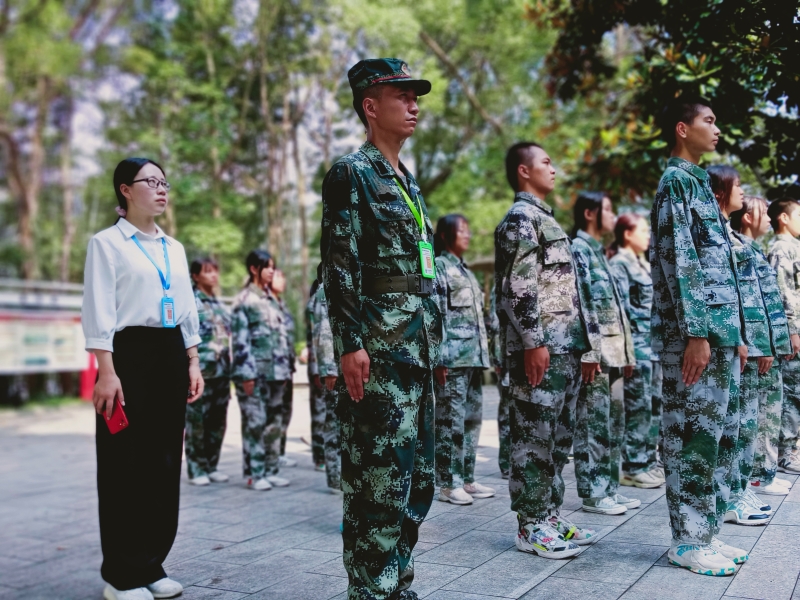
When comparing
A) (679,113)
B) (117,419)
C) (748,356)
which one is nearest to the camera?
(117,419)

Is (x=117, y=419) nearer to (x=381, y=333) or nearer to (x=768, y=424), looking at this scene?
(x=381, y=333)

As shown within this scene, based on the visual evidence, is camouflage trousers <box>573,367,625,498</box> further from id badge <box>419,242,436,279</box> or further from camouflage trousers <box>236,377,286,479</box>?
camouflage trousers <box>236,377,286,479</box>

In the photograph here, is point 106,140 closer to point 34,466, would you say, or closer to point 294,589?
point 34,466

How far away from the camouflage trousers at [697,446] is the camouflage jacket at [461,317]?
2.19 m

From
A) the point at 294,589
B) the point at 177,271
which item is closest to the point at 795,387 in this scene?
the point at 294,589

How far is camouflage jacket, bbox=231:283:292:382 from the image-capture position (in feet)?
23.0

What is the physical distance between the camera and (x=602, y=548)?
3816mm

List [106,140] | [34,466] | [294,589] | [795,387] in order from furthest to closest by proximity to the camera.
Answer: [106,140] → [34,466] → [795,387] → [294,589]

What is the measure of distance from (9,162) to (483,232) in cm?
1395

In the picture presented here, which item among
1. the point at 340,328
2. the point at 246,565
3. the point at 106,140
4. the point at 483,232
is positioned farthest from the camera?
the point at 106,140

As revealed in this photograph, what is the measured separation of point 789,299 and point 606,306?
1514 millimetres

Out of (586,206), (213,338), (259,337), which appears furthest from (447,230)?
(213,338)

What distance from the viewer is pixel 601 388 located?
4.86 m

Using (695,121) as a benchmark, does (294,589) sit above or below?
below
